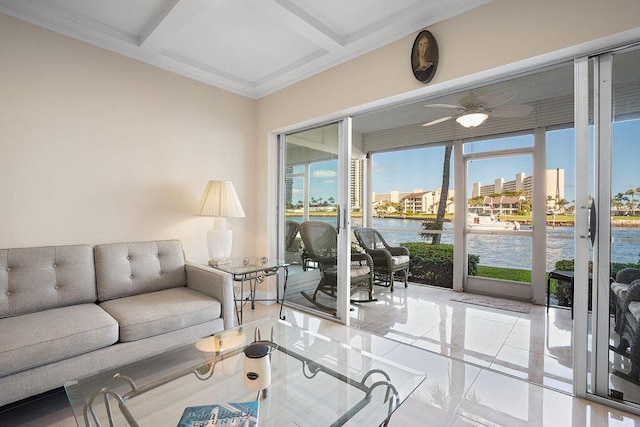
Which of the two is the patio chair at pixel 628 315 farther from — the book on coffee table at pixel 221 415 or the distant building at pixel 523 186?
the distant building at pixel 523 186

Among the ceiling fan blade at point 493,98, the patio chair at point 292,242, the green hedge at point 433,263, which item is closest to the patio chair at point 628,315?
the ceiling fan blade at point 493,98

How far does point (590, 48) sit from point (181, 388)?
2939mm

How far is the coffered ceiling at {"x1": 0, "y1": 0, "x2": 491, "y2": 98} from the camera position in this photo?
2.18 m

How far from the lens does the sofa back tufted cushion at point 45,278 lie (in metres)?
1.98

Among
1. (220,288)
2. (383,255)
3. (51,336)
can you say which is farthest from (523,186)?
(51,336)

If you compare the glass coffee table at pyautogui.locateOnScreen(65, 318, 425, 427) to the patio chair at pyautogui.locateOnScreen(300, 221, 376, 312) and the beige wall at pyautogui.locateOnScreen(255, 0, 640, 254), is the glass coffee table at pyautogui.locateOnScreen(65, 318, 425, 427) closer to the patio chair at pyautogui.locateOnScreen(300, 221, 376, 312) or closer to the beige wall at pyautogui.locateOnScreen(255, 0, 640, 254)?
the patio chair at pyautogui.locateOnScreen(300, 221, 376, 312)

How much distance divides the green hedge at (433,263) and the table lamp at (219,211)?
10.4 feet

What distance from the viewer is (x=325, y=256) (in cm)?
331

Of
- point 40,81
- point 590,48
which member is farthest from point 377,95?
point 40,81

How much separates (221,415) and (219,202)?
208 centimetres

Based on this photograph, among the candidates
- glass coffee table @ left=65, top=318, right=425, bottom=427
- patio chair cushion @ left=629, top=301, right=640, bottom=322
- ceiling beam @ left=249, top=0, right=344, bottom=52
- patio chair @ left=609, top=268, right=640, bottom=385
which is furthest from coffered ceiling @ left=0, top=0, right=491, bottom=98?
glass coffee table @ left=65, top=318, right=425, bottom=427

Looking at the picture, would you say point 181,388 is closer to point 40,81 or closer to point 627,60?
point 40,81

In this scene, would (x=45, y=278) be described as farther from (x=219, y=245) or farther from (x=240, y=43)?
(x=240, y=43)

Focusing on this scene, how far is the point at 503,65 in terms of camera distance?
6.48 feet
